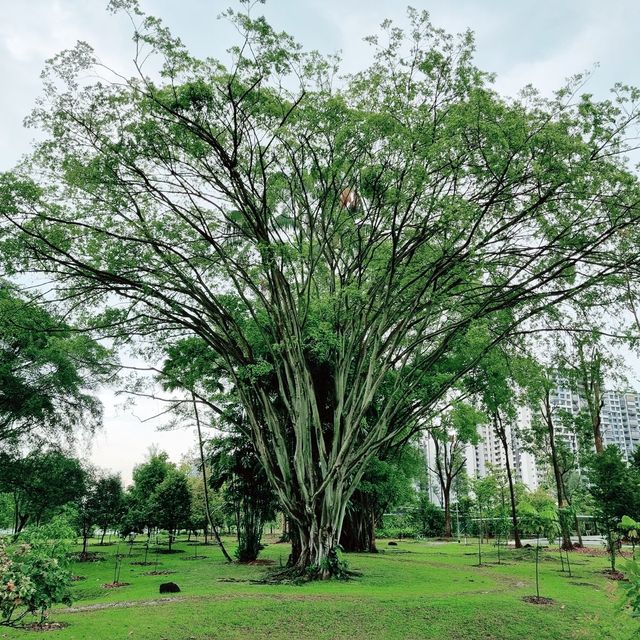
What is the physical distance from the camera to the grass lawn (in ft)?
20.9

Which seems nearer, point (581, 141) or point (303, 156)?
point (581, 141)

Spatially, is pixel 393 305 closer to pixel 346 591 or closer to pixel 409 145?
pixel 409 145

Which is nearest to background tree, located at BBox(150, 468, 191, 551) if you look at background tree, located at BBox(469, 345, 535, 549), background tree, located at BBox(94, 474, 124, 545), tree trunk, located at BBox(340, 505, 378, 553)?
background tree, located at BBox(94, 474, 124, 545)

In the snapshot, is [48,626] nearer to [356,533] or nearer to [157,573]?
[157,573]

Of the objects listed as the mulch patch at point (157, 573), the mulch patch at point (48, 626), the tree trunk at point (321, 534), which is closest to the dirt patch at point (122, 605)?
the mulch patch at point (48, 626)

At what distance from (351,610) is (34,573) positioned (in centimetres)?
460

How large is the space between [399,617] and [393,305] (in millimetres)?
6391

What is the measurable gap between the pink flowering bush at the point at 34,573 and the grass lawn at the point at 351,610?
174 cm

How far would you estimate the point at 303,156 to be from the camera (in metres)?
10.2

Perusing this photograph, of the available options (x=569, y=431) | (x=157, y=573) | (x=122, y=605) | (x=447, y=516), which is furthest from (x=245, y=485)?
(x=447, y=516)

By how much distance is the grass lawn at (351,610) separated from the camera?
6362mm

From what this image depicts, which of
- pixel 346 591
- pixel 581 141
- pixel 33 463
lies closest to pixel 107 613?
pixel 346 591

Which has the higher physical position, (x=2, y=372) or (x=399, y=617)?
(x=2, y=372)

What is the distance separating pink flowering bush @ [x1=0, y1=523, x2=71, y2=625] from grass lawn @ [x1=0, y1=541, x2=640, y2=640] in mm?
1744
